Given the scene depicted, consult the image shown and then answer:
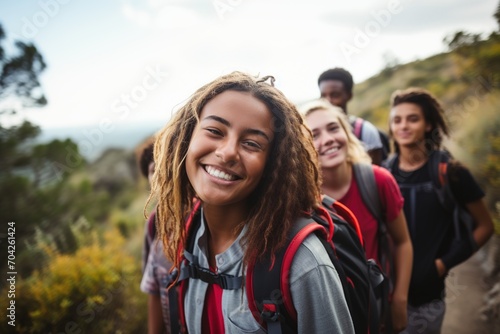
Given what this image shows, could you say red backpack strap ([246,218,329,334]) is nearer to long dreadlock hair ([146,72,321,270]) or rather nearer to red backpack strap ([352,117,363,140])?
long dreadlock hair ([146,72,321,270])

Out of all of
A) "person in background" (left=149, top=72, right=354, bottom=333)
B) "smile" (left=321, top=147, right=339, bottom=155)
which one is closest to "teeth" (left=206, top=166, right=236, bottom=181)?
"person in background" (left=149, top=72, right=354, bottom=333)

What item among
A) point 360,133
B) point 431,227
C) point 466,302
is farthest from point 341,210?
point 466,302

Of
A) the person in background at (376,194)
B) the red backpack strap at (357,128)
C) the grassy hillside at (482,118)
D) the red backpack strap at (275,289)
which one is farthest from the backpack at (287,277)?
the grassy hillside at (482,118)

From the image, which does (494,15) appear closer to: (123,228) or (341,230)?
(341,230)

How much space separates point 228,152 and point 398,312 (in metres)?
1.65

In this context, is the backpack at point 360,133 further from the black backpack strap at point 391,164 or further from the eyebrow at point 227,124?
the eyebrow at point 227,124

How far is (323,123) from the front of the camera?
2141mm

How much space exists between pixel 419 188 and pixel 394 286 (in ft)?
2.77

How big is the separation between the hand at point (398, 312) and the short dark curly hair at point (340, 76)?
243 centimetres

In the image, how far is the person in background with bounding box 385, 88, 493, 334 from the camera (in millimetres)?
2225

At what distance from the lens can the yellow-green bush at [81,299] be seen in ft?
9.90

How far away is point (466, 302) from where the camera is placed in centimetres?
397

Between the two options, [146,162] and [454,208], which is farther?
[146,162]

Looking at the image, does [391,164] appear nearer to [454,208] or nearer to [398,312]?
[454,208]
